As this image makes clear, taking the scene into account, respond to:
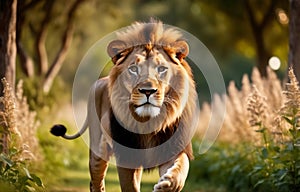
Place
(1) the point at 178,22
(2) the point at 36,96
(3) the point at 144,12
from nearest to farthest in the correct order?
(2) the point at 36,96
(1) the point at 178,22
(3) the point at 144,12

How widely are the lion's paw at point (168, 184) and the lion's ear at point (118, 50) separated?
3.70ft

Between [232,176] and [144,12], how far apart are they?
110ft

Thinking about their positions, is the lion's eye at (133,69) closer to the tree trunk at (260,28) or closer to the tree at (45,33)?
the tree at (45,33)

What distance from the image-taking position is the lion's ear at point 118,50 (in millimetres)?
6703

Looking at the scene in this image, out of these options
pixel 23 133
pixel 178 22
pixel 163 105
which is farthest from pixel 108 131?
pixel 178 22

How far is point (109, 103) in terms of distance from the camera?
698cm

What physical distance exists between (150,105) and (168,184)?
0.66 meters

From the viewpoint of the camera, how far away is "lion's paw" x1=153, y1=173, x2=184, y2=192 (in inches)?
233

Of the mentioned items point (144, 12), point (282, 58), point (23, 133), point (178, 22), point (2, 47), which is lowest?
point (23, 133)

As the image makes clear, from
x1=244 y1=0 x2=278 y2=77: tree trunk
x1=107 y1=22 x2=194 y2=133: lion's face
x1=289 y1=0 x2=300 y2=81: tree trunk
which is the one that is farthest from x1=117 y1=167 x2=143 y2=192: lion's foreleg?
x1=244 y1=0 x2=278 y2=77: tree trunk

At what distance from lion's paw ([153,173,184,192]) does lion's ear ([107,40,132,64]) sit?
1.13 meters

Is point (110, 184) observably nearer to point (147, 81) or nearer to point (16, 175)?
point (16, 175)

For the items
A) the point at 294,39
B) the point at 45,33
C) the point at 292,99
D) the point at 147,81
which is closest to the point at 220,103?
the point at 294,39

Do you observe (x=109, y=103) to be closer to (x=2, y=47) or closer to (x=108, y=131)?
(x=108, y=131)
